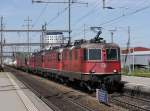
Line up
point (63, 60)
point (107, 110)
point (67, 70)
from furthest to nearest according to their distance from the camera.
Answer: point (63, 60) → point (67, 70) → point (107, 110)

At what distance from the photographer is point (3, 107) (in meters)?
18.9

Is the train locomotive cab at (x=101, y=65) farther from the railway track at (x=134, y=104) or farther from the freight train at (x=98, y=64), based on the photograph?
the railway track at (x=134, y=104)

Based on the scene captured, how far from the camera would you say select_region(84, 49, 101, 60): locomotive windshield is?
87.0 feet

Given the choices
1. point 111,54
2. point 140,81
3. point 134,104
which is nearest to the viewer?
point 134,104

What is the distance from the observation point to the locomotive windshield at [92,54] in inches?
1045

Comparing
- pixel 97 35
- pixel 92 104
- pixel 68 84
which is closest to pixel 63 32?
pixel 68 84

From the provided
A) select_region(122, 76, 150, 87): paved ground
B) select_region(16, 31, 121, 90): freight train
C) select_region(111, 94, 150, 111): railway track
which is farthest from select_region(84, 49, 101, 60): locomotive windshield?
select_region(122, 76, 150, 87): paved ground

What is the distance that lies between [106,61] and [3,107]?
895 centimetres

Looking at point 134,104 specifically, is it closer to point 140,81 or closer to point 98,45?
point 98,45

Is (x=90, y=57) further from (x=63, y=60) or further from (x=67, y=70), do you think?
(x=63, y=60)

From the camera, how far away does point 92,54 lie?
26625mm

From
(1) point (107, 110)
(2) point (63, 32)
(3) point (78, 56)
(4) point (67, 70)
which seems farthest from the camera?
(2) point (63, 32)

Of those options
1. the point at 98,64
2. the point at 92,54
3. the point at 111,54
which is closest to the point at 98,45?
the point at 92,54

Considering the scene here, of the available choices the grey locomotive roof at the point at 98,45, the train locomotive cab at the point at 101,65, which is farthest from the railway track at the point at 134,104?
the grey locomotive roof at the point at 98,45
